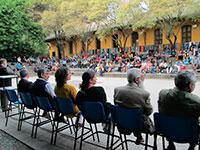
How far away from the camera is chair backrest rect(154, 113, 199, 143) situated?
316 cm

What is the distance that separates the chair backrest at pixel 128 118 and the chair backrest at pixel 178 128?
29cm

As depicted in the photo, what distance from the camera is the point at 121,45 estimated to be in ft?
94.4

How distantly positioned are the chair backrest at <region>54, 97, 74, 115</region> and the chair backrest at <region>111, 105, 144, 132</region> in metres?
0.95

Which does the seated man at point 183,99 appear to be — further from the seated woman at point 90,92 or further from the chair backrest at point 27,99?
the chair backrest at point 27,99

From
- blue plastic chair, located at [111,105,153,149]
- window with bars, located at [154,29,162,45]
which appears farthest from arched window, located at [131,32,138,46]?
blue plastic chair, located at [111,105,153,149]

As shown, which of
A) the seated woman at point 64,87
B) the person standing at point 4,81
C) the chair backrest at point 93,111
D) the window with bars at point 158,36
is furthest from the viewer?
the window with bars at point 158,36

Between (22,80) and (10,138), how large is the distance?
136 cm

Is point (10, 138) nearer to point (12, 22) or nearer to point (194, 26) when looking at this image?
point (12, 22)

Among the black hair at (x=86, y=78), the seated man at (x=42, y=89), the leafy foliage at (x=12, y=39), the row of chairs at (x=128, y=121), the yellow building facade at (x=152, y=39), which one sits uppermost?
the yellow building facade at (x=152, y=39)

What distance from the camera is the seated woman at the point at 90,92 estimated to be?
14.7 feet

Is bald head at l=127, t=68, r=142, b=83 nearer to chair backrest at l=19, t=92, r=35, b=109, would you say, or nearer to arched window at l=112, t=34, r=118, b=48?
chair backrest at l=19, t=92, r=35, b=109

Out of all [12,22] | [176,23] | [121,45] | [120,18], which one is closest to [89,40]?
[121,45]

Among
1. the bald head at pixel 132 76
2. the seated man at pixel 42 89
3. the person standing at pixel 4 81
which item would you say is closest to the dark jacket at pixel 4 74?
the person standing at pixel 4 81

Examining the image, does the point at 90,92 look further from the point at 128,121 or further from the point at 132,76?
the point at 128,121
